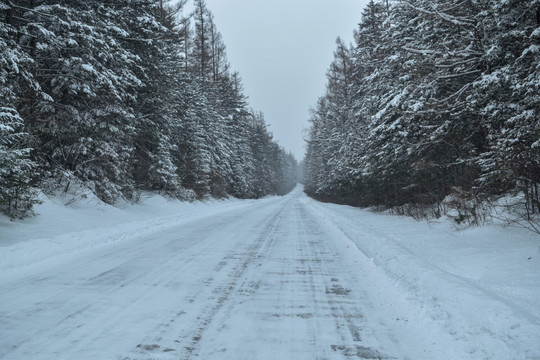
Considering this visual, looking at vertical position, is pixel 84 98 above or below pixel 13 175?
above

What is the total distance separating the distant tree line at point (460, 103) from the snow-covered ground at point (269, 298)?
1641mm

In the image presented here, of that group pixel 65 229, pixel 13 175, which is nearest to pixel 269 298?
pixel 13 175

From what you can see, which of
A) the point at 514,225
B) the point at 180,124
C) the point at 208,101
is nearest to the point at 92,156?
the point at 180,124

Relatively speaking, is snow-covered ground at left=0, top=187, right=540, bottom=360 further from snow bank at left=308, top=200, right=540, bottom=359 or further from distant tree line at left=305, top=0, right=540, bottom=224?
distant tree line at left=305, top=0, right=540, bottom=224

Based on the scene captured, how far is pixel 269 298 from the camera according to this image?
165 inches

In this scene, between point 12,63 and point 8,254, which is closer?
point 8,254

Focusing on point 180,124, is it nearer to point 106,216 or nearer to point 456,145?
point 106,216

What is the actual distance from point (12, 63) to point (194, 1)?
91.6 ft

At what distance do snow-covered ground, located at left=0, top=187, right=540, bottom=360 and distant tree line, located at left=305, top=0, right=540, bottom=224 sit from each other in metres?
1.64

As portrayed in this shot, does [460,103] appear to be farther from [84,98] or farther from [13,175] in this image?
[84,98]

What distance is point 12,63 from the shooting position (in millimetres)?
8094

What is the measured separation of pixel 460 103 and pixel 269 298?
670cm

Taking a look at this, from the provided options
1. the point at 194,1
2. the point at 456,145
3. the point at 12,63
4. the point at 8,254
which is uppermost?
the point at 194,1

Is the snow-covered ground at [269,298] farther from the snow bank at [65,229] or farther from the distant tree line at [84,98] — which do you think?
the distant tree line at [84,98]
